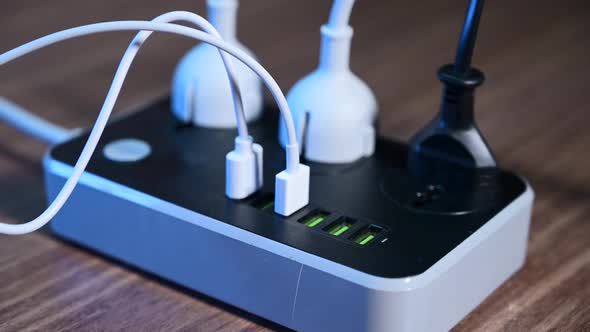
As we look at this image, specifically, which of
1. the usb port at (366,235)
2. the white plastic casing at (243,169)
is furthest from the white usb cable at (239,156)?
the usb port at (366,235)

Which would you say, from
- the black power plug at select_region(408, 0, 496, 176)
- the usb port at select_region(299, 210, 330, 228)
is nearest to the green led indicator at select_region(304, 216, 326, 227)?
the usb port at select_region(299, 210, 330, 228)

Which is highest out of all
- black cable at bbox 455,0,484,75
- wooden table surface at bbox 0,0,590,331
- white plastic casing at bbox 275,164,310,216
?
black cable at bbox 455,0,484,75

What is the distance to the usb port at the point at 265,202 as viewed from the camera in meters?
0.82

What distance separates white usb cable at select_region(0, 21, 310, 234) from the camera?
2.33 feet

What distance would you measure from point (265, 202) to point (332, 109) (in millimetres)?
109

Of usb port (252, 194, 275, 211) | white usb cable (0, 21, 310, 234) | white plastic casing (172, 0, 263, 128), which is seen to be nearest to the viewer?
white usb cable (0, 21, 310, 234)

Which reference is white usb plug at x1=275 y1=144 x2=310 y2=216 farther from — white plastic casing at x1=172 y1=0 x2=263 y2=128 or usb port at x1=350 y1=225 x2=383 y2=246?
white plastic casing at x1=172 y1=0 x2=263 y2=128

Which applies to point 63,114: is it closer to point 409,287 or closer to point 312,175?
point 312,175

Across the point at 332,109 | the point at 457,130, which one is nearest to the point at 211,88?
the point at 332,109

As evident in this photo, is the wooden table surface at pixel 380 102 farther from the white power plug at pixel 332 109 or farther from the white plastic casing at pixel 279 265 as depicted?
the white power plug at pixel 332 109

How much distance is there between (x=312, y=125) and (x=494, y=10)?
0.66 metres

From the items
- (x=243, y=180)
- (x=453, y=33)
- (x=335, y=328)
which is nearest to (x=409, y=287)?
(x=335, y=328)

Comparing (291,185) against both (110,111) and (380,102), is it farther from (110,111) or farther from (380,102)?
(380,102)

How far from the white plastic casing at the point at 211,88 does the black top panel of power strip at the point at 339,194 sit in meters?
0.01
